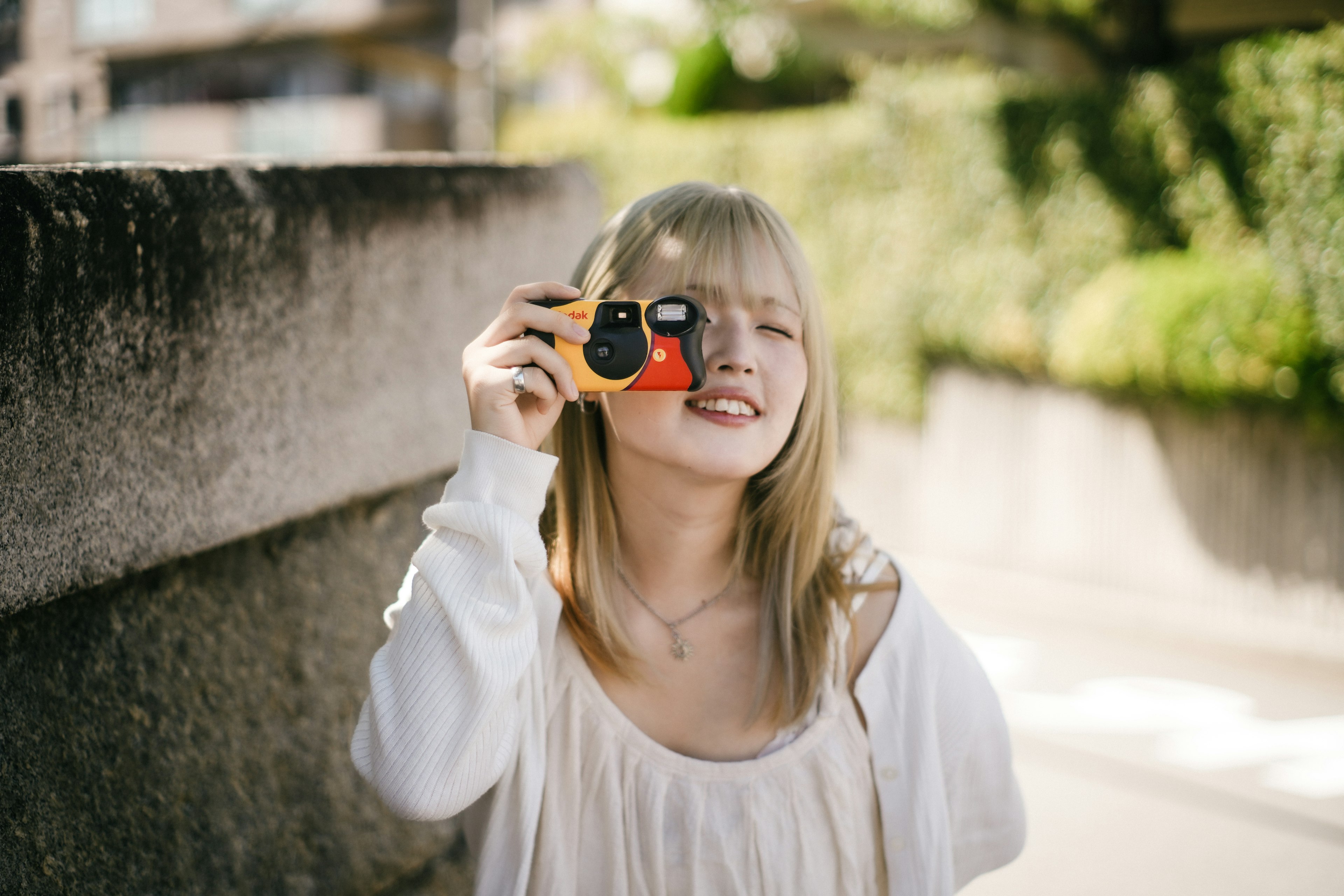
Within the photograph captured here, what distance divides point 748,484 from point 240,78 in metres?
25.3

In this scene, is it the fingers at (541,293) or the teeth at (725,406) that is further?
the teeth at (725,406)

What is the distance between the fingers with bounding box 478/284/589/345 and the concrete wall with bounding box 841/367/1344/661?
5869 mm

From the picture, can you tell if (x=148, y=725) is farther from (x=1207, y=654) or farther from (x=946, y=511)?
(x=946, y=511)

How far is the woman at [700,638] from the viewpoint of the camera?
1526 mm

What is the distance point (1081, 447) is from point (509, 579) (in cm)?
633

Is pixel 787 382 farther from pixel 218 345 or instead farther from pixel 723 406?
pixel 218 345

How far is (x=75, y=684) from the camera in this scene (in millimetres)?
1531

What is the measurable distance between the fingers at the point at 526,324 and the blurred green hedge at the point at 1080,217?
17.6 ft

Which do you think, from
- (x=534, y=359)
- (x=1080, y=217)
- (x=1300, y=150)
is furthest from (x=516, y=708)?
(x=1080, y=217)

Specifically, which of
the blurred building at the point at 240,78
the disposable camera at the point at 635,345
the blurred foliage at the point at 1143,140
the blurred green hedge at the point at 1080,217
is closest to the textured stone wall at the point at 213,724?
the disposable camera at the point at 635,345

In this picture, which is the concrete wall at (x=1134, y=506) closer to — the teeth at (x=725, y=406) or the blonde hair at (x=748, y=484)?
the blonde hair at (x=748, y=484)

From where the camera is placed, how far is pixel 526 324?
156 cm

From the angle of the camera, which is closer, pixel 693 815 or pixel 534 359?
pixel 534 359

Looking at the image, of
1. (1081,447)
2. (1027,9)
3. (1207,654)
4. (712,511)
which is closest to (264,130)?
(1027,9)
